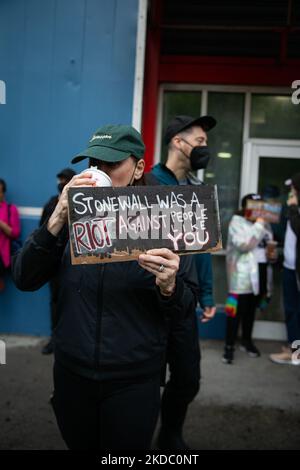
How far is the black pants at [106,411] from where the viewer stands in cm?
175

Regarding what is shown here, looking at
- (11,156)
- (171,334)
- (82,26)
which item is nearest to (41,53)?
(82,26)

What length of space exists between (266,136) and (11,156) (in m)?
3.06

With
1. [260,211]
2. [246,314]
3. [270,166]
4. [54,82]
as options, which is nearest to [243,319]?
[246,314]

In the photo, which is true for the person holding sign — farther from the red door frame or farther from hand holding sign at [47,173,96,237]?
the red door frame

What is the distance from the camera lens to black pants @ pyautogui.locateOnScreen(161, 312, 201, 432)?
2.66m

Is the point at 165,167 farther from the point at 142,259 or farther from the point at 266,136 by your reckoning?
the point at 266,136

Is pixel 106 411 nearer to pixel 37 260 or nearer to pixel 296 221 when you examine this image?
Answer: pixel 37 260

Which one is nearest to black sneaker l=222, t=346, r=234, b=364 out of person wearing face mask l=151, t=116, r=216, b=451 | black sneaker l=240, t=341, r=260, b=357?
black sneaker l=240, t=341, r=260, b=357

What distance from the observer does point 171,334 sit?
2.65 m

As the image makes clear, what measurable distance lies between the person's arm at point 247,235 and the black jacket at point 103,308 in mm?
2998

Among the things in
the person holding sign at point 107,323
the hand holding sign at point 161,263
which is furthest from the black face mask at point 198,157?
the hand holding sign at point 161,263

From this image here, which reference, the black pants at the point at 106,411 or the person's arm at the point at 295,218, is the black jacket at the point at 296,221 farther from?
the black pants at the point at 106,411

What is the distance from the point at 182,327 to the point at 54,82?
138 inches

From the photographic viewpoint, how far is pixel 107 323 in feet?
5.62
